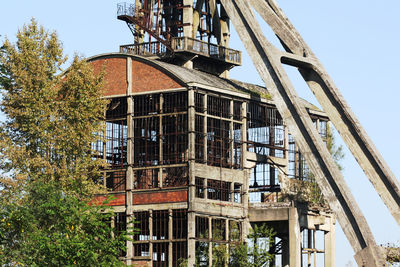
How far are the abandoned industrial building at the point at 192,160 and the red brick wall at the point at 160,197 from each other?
2.2 inches

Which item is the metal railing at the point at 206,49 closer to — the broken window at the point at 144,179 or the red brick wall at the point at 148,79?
the red brick wall at the point at 148,79

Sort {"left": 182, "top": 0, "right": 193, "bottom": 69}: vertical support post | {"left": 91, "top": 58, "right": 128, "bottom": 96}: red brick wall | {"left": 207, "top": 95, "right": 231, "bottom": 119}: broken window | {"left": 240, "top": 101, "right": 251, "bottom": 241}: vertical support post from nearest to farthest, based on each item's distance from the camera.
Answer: {"left": 207, "top": 95, "right": 231, "bottom": 119}: broken window < {"left": 240, "top": 101, "right": 251, "bottom": 241}: vertical support post < {"left": 91, "top": 58, "right": 128, "bottom": 96}: red brick wall < {"left": 182, "top": 0, "right": 193, "bottom": 69}: vertical support post

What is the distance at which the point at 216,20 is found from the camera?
63.2 metres

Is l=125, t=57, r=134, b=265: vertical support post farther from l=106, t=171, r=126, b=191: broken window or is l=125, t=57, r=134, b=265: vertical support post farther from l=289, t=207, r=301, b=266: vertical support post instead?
l=289, t=207, r=301, b=266: vertical support post

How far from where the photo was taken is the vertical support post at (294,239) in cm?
5544

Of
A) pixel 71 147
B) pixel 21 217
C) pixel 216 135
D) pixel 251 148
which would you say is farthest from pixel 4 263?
pixel 251 148

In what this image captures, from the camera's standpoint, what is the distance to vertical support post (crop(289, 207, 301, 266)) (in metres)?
55.4

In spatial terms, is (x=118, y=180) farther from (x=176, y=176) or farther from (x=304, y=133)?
(x=304, y=133)

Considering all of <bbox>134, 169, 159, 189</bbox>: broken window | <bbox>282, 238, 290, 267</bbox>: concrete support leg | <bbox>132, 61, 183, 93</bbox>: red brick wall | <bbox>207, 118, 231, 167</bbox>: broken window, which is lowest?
<bbox>282, 238, 290, 267</bbox>: concrete support leg

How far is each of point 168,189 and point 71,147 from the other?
228 inches

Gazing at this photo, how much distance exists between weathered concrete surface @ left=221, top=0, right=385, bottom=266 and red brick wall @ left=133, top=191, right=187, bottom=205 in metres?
9.06

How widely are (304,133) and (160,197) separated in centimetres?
1272

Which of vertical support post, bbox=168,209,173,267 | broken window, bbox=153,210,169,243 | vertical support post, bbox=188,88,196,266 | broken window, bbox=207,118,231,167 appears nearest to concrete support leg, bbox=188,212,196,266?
vertical support post, bbox=188,88,196,266

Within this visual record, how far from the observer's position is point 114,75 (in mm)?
58281
